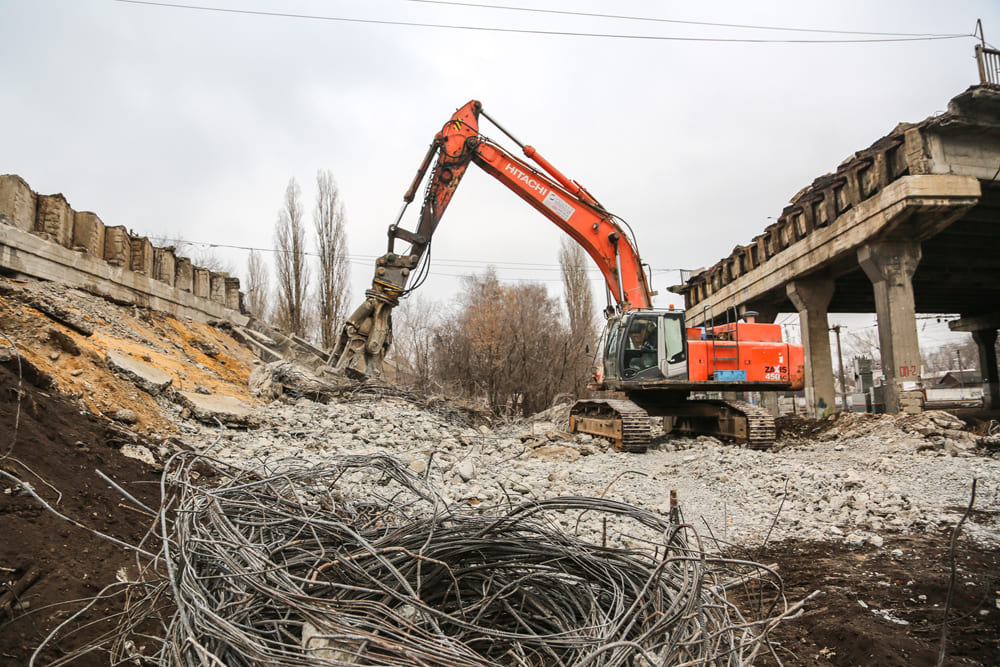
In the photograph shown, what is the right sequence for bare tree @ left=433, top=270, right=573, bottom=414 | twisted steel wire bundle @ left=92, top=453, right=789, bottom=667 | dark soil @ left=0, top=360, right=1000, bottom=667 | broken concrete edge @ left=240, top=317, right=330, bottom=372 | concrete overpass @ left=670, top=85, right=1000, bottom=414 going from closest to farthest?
twisted steel wire bundle @ left=92, top=453, right=789, bottom=667
dark soil @ left=0, top=360, right=1000, bottom=667
concrete overpass @ left=670, top=85, right=1000, bottom=414
broken concrete edge @ left=240, top=317, right=330, bottom=372
bare tree @ left=433, top=270, right=573, bottom=414

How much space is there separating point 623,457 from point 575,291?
855 inches

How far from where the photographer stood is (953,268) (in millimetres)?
14656

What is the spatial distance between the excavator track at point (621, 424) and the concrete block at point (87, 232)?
8699 mm

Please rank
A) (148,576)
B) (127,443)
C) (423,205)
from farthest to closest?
(423,205)
(127,443)
(148,576)

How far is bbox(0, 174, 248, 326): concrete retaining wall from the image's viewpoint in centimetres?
744

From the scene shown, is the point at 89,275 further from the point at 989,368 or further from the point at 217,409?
the point at 989,368

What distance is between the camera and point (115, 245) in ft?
31.1

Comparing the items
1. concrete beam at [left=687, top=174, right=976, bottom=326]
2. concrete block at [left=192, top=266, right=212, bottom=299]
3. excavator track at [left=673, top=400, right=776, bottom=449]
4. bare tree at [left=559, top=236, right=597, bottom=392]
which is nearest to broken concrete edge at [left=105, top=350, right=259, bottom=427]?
concrete block at [left=192, top=266, right=212, bottom=299]

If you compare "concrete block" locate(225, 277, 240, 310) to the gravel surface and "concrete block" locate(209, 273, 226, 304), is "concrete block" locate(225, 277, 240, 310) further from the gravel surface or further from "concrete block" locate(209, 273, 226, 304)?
the gravel surface

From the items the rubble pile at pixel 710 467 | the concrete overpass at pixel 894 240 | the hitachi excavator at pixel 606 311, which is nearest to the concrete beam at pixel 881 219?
the concrete overpass at pixel 894 240

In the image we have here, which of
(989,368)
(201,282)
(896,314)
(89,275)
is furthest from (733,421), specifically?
(989,368)

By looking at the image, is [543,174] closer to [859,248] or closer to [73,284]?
[859,248]

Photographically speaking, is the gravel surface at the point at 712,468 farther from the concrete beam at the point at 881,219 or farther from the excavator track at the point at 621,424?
the concrete beam at the point at 881,219

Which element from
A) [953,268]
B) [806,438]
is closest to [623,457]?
[806,438]
